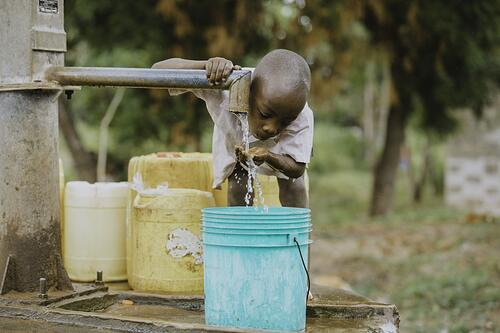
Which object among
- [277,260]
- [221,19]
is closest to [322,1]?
[221,19]

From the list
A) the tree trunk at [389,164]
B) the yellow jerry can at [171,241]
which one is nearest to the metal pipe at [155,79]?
the yellow jerry can at [171,241]

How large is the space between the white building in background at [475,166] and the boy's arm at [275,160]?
459 inches

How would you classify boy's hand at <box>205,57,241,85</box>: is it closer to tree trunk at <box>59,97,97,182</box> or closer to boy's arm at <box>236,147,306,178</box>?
boy's arm at <box>236,147,306,178</box>

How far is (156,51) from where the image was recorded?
9.33 metres

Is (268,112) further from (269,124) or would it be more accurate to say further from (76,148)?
(76,148)

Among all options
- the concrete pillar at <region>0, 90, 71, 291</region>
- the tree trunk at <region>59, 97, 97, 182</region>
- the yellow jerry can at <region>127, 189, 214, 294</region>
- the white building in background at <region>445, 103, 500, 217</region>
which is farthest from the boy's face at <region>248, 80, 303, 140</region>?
the white building in background at <region>445, 103, 500, 217</region>

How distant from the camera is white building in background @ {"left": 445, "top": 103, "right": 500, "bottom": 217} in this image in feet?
47.6

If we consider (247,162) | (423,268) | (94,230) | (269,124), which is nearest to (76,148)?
(423,268)

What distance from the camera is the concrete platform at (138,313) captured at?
2.96m

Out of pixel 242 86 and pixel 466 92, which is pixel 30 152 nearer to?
pixel 242 86

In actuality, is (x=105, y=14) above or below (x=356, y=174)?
above

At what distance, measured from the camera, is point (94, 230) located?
4.01 meters

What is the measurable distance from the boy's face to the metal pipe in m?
0.06

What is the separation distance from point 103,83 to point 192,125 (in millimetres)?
6223
